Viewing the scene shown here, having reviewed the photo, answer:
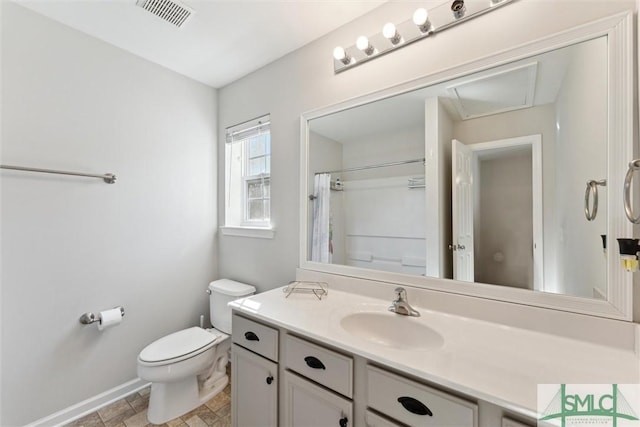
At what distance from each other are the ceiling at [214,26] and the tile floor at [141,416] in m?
2.33

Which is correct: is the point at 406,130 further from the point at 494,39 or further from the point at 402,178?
the point at 494,39

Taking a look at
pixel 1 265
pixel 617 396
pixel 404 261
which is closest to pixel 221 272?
pixel 1 265

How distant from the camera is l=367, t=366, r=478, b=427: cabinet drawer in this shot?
0.71 m

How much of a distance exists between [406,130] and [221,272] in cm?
189

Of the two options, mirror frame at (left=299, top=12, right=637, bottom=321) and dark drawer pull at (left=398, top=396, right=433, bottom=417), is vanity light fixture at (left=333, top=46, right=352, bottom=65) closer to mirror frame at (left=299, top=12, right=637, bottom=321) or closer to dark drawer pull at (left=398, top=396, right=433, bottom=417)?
mirror frame at (left=299, top=12, right=637, bottom=321)

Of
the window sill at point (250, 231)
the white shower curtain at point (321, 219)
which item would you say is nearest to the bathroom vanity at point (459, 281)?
the white shower curtain at point (321, 219)

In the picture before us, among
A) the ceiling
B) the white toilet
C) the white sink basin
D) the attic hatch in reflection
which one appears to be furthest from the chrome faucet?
the ceiling

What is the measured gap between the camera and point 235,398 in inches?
52.8

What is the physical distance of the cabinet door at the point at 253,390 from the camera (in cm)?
116

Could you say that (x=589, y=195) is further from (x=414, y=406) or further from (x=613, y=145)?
(x=414, y=406)

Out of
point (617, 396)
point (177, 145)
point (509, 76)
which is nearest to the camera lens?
point (617, 396)

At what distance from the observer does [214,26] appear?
1599 millimetres

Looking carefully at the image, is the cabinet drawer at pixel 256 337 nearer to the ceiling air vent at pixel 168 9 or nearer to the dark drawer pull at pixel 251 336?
the dark drawer pull at pixel 251 336

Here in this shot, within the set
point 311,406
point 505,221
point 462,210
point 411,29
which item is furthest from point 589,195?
point 311,406
